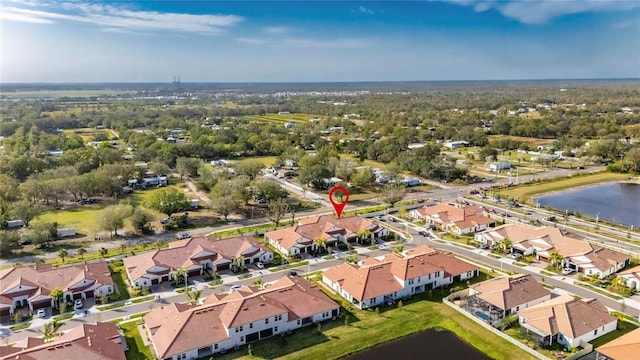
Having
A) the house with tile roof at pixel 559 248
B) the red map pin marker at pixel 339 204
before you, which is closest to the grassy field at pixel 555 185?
the house with tile roof at pixel 559 248

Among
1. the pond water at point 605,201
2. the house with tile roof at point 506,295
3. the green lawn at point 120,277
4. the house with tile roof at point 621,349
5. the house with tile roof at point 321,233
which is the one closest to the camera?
the house with tile roof at point 621,349

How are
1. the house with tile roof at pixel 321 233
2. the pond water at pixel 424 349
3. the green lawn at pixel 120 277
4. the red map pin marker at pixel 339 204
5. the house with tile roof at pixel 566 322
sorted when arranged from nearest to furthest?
the pond water at pixel 424 349 → the house with tile roof at pixel 566 322 → the green lawn at pixel 120 277 → the house with tile roof at pixel 321 233 → the red map pin marker at pixel 339 204

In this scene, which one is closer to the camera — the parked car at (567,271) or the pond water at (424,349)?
the pond water at (424,349)

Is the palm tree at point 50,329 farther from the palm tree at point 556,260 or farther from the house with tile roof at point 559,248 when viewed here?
the palm tree at point 556,260

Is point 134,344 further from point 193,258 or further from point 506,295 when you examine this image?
point 506,295

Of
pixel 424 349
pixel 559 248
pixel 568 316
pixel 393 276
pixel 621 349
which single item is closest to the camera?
pixel 621 349

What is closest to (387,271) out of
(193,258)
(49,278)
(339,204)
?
(193,258)

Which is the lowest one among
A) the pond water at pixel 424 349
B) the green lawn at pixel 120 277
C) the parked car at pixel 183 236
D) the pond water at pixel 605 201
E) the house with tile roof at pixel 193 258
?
the green lawn at pixel 120 277
